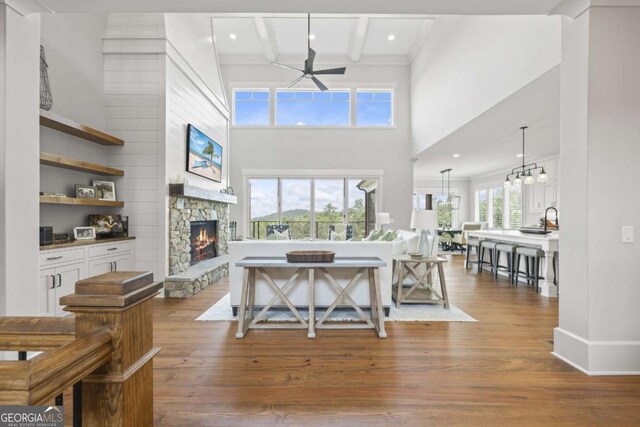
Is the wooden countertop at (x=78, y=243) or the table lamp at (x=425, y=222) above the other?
the table lamp at (x=425, y=222)

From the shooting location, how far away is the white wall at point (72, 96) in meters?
3.48

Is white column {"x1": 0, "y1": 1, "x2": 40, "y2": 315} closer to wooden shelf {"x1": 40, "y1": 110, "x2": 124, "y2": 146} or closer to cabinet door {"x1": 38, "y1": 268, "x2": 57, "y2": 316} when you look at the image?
cabinet door {"x1": 38, "y1": 268, "x2": 57, "y2": 316}

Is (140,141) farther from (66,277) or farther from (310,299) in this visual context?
(310,299)

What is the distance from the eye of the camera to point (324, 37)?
24.2 ft

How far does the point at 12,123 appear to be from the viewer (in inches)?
82.6

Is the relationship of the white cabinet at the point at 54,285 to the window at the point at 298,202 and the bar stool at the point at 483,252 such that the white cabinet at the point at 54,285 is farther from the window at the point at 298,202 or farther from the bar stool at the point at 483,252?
the bar stool at the point at 483,252

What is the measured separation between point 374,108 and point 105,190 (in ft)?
21.5

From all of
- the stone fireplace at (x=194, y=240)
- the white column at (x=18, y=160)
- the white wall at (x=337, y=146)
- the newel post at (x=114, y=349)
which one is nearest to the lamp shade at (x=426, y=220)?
the stone fireplace at (x=194, y=240)

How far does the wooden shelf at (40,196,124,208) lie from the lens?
3.09m

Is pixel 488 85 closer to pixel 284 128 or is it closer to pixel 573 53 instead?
pixel 573 53

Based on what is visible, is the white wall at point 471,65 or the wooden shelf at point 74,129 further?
the white wall at point 471,65

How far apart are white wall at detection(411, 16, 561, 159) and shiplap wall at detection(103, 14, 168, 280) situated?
450 centimetres
